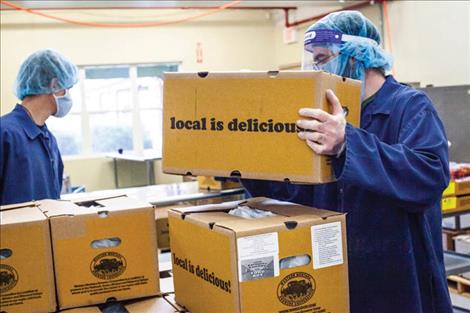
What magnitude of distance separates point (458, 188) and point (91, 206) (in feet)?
6.95

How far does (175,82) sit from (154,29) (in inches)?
219

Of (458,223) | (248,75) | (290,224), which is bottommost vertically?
(458,223)

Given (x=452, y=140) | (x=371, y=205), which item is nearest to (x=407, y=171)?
(x=371, y=205)

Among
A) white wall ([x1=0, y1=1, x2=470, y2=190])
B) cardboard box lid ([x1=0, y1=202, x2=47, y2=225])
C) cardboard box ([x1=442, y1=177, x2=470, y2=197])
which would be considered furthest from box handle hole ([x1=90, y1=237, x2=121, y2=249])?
white wall ([x1=0, y1=1, x2=470, y2=190])

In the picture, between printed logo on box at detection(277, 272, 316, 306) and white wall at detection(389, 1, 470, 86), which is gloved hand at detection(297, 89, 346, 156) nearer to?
printed logo on box at detection(277, 272, 316, 306)

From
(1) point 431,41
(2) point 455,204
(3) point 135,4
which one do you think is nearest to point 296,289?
(2) point 455,204

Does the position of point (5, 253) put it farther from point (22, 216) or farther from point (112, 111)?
point (112, 111)

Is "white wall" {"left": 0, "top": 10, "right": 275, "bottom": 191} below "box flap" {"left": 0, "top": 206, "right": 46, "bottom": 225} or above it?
above

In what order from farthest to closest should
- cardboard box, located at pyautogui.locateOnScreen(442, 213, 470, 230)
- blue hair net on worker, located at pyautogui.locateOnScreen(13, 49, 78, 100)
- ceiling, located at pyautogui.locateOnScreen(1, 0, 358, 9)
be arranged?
ceiling, located at pyautogui.locateOnScreen(1, 0, 358, 9) < cardboard box, located at pyautogui.locateOnScreen(442, 213, 470, 230) < blue hair net on worker, located at pyautogui.locateOnScreen(13, 49, 78, 100)

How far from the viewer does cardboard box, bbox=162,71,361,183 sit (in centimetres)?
117

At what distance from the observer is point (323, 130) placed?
3.76ft

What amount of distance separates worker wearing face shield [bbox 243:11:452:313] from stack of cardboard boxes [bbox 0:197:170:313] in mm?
381

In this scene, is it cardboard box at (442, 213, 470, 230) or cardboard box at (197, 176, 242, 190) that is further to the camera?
cardboard box at (442, 213, 470, 230)

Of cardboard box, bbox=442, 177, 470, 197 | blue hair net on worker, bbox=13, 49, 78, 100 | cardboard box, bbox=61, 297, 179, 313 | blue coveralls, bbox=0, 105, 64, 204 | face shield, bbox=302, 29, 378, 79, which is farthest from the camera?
cardboard box, bbox=442, 177, 470, 197
